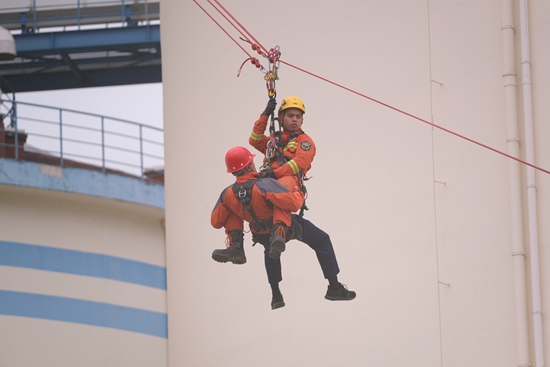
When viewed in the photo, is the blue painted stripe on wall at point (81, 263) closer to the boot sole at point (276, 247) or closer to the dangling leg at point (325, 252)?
the dangling leg at point (325, 252)

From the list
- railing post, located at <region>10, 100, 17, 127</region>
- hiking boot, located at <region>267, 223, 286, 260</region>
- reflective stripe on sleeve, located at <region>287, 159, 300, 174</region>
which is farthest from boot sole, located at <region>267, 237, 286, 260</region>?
railing post, located at <region>10, 100, 17, 127</region>

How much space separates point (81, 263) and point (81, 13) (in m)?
4.64

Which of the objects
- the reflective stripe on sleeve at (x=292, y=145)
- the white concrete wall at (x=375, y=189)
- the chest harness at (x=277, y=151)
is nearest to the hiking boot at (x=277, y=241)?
the chest harness at (x=277, y=151)

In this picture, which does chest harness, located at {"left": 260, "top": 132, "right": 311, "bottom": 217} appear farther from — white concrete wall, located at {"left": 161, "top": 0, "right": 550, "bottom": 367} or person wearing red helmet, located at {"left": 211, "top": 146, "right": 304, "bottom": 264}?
white concrete wall, located at {"left": 161, "top": 0, "right": 550, "bottom": 367}

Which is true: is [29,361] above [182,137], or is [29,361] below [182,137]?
below

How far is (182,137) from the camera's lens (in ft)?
40.4

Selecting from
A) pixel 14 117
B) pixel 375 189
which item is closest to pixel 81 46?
pixel 14 117

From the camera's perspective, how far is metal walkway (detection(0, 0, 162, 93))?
16094 mm

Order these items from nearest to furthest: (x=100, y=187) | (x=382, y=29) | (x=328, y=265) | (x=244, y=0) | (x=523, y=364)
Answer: (x=328, y=265), (x=523, y=364), (x=382, y=29), (x=244, y=0), (x=100, y=187)

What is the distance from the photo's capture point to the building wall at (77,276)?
1365 centimetres

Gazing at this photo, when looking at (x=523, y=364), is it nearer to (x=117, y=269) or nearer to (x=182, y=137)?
(x=182, y=137)

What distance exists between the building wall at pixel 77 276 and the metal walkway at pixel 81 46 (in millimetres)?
2926

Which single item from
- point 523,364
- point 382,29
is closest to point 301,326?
point 523,364

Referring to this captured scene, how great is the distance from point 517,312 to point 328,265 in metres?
2.30
